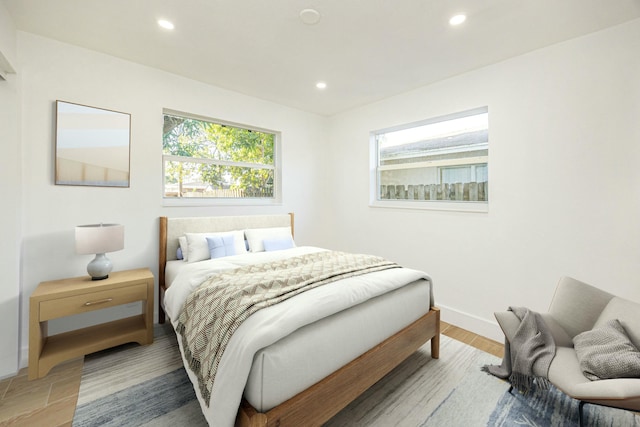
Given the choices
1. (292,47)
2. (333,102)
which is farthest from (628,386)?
(333,102)

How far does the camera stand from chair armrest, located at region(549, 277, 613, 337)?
1835mm

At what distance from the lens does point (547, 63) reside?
2346 mm

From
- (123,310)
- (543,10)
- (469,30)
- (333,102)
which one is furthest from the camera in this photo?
(333,102)

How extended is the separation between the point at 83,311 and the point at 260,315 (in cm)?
169

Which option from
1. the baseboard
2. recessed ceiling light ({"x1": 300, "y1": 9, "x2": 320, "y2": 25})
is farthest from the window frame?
the baseboard

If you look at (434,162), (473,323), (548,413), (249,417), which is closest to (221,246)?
(249,417)

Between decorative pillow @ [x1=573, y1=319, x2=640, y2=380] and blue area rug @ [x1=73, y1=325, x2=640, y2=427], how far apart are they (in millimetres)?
426

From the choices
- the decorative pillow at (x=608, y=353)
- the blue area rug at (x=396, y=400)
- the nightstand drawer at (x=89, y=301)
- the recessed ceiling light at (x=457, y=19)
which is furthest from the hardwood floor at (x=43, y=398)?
the recessed ceiling light at (x=457, y=19)

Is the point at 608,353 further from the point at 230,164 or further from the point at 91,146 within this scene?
the point at 91,146

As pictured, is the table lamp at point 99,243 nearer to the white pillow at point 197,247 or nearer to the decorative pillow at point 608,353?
the white pillow at point 197,247

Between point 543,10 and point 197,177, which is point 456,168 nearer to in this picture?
point 543,10

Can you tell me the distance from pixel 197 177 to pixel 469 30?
9.85 ft

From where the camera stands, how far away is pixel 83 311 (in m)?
2.13

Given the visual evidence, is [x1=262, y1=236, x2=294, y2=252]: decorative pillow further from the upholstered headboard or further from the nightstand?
the nightstand
